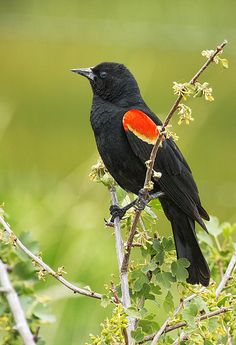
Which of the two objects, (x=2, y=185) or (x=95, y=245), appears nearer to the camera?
(x=95, y=245)

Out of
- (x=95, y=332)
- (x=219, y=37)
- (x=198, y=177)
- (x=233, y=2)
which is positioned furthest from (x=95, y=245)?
(x=233, y=2)

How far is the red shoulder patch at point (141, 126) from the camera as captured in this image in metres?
1.94

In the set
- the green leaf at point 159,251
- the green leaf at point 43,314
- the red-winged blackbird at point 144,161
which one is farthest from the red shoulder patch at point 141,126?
the green leaf at point 43,314

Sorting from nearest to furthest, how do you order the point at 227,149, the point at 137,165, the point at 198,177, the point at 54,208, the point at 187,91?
the point at 187,91 → the point at 137,165 → the point at 54,208 → the point at 198,177 → the point at 227,149

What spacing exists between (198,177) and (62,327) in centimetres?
Answer: 416

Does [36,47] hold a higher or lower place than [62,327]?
lower

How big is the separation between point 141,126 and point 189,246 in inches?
10.8

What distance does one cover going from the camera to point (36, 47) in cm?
927

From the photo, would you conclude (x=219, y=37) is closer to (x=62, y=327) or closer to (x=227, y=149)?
(x=227, y=149)

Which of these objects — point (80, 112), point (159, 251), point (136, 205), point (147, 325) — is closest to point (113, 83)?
point (136, 205)

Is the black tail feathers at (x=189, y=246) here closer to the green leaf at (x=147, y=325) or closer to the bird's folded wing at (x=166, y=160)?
the bird's folded wing at (x=166, y=160)

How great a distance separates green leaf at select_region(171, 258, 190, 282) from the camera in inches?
54.6

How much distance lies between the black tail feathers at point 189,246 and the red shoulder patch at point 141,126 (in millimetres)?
146

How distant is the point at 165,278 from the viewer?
138 cm
